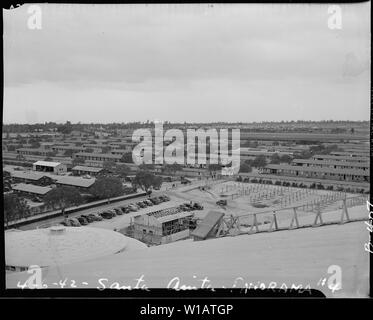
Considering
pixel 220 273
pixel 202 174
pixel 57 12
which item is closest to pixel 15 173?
pixel 57 12

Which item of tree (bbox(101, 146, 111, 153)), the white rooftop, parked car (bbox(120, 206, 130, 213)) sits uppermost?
tree (bbox(101, 146, 111, 153))

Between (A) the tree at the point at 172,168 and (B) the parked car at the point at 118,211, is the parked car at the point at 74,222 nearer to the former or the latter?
(B) the parked car at the point at 118,211

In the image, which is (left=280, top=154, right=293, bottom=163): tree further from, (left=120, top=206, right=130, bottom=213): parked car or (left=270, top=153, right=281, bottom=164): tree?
(left=120, top=206, right=130, bottom=213): parked car

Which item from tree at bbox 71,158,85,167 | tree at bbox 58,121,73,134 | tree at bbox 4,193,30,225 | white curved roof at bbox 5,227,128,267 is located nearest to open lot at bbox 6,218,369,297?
white curved roof at bbox 5,227,128,267

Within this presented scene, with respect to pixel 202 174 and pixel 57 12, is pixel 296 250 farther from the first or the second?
pixel 57 12

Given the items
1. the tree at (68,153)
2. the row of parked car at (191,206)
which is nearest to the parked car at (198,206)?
the row of parked car at (191,206)

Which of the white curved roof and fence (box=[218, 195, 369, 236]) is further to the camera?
fence (box=[218, 195, 369, 236])

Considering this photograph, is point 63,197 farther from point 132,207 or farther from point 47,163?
point 132,207
